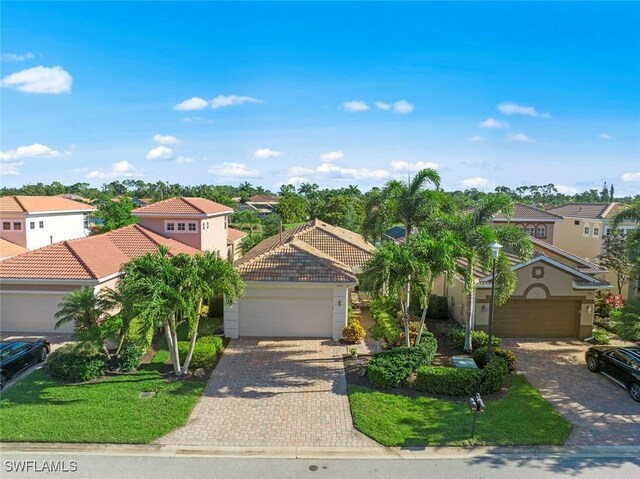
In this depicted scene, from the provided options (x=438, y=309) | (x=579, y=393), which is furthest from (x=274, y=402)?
(x=438, y=309)

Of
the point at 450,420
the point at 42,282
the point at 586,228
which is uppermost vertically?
the point at 586,228

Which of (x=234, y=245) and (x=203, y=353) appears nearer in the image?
(x=203, y=353)

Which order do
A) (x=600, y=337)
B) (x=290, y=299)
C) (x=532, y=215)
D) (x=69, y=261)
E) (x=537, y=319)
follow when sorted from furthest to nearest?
(x=532, y=215)
(x=69, y=261)
(x=537, y=319)
(x=600, y=337)
(x=290, y=299)

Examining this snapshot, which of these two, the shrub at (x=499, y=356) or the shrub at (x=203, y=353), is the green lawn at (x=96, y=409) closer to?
the shrub at (x=203, y=353)

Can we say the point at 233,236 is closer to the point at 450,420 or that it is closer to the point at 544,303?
the point at 544,303

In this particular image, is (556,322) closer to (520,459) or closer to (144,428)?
(520,459)

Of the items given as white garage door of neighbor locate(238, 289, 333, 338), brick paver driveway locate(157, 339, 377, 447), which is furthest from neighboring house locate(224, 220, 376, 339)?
brick paver driveway locate(157, 339, 377, 447)
